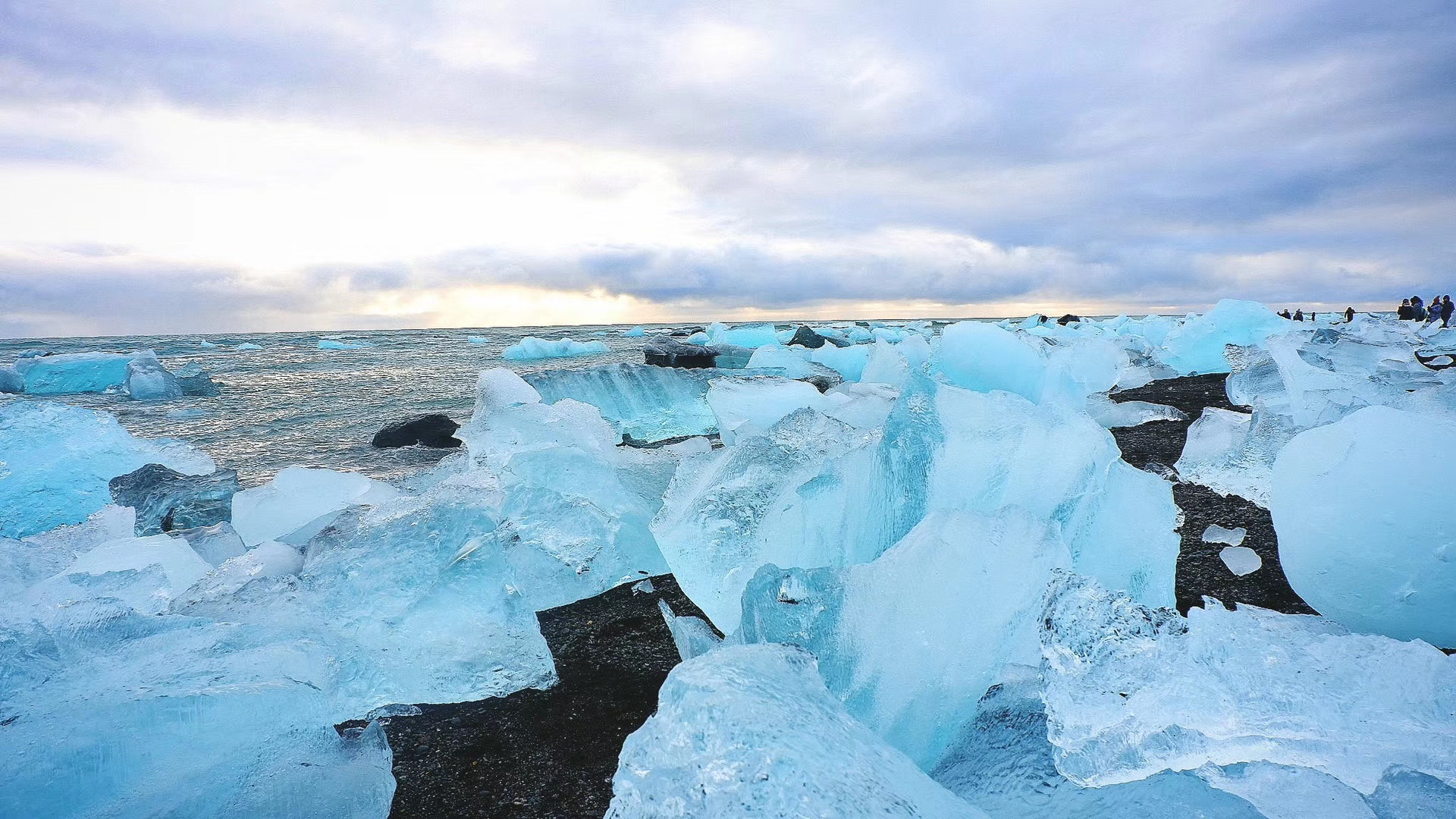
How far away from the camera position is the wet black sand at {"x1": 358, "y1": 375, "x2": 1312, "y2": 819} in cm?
114

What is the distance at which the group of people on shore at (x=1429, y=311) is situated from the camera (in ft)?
49.9

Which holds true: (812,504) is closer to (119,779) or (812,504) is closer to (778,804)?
(778,804)

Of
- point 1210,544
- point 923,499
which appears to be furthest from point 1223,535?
point 923,499

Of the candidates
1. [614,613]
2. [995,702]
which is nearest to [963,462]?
[995,702]

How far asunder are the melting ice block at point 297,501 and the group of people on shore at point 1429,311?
18.5 metres

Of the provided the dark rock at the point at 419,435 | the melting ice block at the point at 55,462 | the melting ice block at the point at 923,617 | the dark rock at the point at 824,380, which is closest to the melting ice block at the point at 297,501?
the melting ice block at the point at 55,462

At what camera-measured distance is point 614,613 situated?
188 cm

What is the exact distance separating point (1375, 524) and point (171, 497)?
420 cm

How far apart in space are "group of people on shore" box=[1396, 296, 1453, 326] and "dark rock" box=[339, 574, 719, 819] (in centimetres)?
1822

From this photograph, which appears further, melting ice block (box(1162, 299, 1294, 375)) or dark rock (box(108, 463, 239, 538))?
melting ice block (box(1162, 299, 1294, 375))

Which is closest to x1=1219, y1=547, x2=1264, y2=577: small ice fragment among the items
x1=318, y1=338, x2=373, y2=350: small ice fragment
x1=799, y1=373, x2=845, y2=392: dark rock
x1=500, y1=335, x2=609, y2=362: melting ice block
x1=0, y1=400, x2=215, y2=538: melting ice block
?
x1=799, y1=373, x2=845, y2=392: dark rock

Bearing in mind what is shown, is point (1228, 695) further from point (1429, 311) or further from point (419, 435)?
point (1429, 311)

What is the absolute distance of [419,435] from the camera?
209 inches

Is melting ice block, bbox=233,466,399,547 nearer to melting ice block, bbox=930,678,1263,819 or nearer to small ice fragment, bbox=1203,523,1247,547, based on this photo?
melting ice block, bbox=930,678,1263,819
